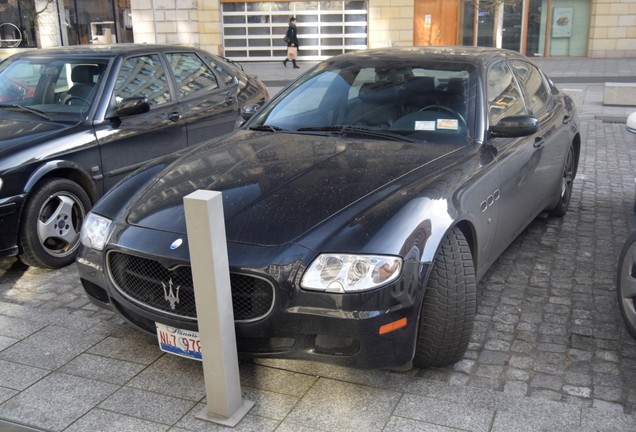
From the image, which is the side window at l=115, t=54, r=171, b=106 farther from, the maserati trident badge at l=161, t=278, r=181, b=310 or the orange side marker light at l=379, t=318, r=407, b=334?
the orange side marker light at l=379, t=318, r=407, b=334

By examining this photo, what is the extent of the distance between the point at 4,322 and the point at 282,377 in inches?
76.6

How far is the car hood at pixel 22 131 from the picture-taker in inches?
197

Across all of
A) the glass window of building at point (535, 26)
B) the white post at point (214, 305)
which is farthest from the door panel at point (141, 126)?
the glass window of building at point (535, 26)

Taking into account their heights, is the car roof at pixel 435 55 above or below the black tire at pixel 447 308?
above

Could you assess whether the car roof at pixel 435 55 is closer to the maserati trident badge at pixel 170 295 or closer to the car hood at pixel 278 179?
the car hood at pixel 278 179

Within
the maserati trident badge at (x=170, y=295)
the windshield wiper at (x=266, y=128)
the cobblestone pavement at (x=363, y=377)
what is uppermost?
the windshield wiper at (x=266, y=128)

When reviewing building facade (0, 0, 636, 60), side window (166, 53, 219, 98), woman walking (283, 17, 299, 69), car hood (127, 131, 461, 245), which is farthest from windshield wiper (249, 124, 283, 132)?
building facade (0, 0, 636, 60)

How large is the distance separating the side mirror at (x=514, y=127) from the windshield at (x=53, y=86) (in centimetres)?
339

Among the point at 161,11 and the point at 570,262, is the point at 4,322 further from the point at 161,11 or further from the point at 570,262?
the point at 161,11

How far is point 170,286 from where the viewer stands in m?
3.25

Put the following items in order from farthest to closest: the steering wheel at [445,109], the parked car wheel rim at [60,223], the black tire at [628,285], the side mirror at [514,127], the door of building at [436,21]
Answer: the door of building at [436,21] → the parked car wheel rim at [60,223] → the steering wheel at [445,109] → the side mirror at [514,127] → the black tire at [628,285]

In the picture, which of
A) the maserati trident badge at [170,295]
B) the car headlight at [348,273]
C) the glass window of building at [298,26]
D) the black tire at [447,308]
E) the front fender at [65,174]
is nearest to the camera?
the car headlight at [348,273]

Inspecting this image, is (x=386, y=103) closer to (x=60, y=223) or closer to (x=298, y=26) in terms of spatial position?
(x=60, y=223)

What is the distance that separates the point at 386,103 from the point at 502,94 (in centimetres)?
86
